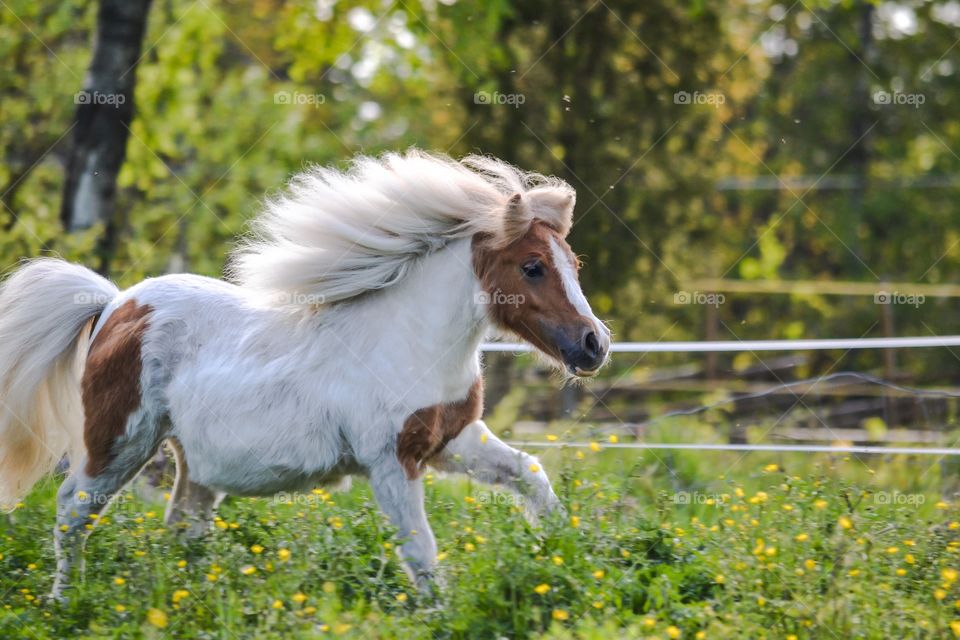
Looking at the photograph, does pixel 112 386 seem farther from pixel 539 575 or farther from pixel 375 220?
pixel 539 575

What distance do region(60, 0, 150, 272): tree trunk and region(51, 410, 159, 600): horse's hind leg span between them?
15.0ft

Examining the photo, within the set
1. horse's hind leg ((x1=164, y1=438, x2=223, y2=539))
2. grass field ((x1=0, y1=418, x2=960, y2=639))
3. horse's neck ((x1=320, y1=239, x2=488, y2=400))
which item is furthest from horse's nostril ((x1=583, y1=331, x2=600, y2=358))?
horse's hind leg ((x1=164, y1=438, x2=223, y2=539))

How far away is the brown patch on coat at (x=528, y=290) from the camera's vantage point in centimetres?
534

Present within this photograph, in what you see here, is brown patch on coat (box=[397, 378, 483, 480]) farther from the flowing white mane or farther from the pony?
Answer: the flowing white mane

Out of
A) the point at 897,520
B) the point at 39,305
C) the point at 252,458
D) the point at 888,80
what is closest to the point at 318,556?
the point at 252,458

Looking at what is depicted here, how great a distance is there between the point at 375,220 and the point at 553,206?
2.81 ft

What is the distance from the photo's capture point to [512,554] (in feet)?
16.0

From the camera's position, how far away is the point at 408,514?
518 centimetres

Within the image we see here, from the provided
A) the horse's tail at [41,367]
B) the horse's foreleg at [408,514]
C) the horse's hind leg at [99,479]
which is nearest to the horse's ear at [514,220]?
the horse's foreleg at [408,514]

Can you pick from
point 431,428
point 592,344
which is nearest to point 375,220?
point 431,428

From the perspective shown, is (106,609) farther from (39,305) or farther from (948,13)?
(948,13)

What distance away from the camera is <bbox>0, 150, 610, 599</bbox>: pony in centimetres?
534

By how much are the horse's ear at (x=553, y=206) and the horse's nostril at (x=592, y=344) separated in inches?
24.2

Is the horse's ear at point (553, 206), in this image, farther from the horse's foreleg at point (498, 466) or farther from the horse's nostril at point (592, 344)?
the horse's foreleg at point (498, 466)
